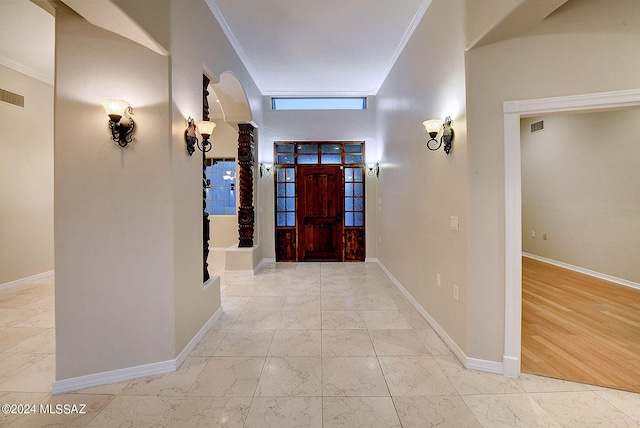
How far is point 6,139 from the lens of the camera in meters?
4.27

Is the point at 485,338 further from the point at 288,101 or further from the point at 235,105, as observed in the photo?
the point at 288,101

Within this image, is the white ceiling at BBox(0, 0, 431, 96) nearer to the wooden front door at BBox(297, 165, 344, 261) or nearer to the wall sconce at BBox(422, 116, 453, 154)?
the wall sconce at BBox(422, 116, 453, 154)

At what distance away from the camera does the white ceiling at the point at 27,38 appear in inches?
125

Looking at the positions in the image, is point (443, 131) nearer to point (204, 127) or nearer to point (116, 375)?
point (204, 127)

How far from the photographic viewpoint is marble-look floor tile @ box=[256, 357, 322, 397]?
6.62 feet

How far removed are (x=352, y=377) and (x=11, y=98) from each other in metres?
6.48

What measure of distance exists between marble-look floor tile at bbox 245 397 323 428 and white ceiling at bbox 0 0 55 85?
484 cm

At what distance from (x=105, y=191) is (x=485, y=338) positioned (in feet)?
11.0

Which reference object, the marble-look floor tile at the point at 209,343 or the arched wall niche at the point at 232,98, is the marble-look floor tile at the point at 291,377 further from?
the arched wall niche at the point at 232,98

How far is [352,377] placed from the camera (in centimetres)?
217

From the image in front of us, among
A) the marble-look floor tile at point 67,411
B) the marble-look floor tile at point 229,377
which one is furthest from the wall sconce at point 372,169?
the marble-look floor tile at point 67,411

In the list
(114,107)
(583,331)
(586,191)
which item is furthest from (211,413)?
(586,191)

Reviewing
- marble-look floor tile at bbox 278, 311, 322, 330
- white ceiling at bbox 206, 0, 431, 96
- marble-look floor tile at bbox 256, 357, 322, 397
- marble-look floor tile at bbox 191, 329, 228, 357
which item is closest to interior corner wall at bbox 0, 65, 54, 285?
white ceiling at bbox 206, 0, 431, 96

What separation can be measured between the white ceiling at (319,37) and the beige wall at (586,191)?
12.4 feet
